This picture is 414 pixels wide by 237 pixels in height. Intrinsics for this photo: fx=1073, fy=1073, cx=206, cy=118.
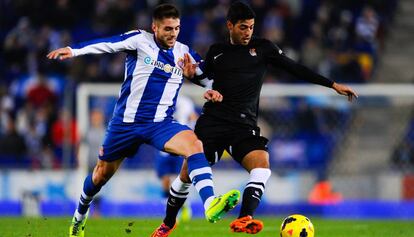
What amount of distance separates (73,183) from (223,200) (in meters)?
10.1

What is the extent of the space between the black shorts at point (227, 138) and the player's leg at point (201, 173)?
442 millimetres

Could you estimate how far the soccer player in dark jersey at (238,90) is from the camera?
9.90m

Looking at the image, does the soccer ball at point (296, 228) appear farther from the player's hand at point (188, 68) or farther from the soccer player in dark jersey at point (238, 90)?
the player's hand at point (188, 68)

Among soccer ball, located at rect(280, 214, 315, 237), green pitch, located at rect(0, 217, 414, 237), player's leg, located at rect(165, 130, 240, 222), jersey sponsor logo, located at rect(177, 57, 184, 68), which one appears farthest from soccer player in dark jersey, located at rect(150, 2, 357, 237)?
green pitch, located at rect(0, 217, 414, 237)

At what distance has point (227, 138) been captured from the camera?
32.8 feet

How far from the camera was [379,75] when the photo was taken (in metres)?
23.2

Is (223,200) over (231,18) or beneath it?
beneath

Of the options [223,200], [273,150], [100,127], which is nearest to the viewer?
[223,200]

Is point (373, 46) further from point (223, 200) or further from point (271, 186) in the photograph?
point (223, 200)

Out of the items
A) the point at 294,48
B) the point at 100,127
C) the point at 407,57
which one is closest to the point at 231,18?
the point at 100,127

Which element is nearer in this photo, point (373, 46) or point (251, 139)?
point (251, 139)

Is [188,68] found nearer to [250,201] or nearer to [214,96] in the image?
[214,96]

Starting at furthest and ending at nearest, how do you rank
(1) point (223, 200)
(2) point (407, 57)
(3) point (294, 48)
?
(2) point (407, 57) < (3) point (294, 48) < (1) point (223, 200)

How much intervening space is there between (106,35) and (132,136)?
1265 centimetres
